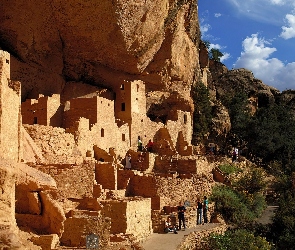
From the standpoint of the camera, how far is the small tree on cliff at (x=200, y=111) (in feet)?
94.3

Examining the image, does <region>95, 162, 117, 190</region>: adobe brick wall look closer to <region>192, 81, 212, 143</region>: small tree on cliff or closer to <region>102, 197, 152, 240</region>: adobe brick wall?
<region>102, 197, 152, 240</region>: adobe brick wall

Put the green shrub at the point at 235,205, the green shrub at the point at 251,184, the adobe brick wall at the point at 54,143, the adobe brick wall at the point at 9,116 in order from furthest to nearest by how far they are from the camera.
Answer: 1. the green shrub at the point at 251,184
2. the green shrub at the point at 235,205
3. the adobe brick wall at the point at 54,143
4. the adobe brick wall at the point at 9,116

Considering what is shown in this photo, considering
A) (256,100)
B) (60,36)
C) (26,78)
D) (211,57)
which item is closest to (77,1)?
(60,36)

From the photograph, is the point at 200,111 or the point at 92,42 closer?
the point at 92,42

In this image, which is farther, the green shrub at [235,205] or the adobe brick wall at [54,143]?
the green shrub at [235,205]

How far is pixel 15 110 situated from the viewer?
12000 mm

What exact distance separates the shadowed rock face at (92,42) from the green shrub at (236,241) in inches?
399

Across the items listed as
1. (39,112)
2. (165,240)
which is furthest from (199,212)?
(39,112)

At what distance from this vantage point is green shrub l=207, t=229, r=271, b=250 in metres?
14.9

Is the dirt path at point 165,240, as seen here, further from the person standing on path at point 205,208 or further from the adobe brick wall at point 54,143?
the adobe brick wall at point 54,143

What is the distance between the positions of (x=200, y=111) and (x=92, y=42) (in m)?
9.88

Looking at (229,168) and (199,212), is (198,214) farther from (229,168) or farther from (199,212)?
(229,168)

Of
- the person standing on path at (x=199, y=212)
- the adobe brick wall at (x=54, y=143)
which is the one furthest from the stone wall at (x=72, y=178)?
the person standing on path at (x=199, y=212)

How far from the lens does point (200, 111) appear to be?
29.0m
